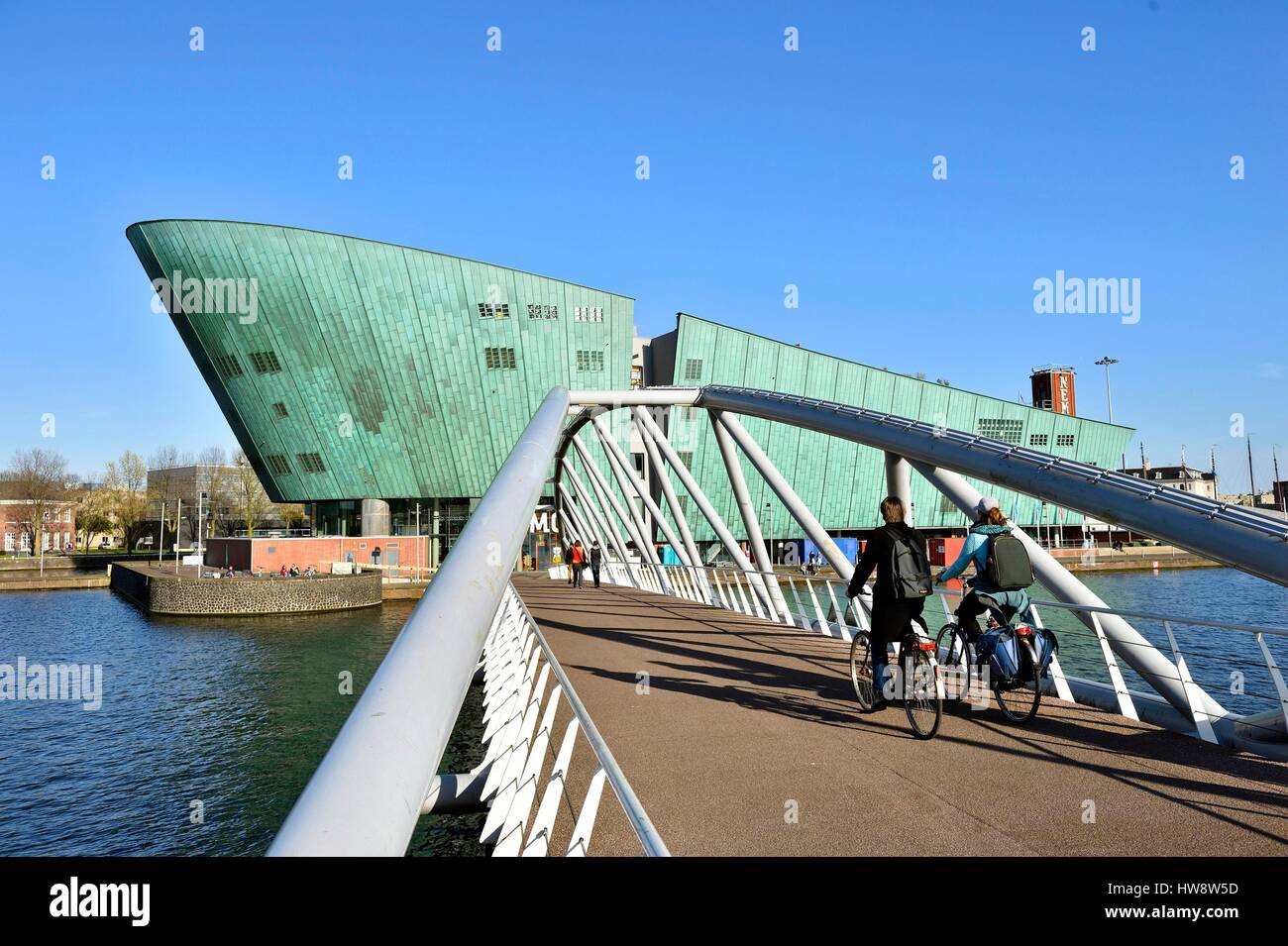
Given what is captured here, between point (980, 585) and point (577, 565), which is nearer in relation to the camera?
point (980, 585)

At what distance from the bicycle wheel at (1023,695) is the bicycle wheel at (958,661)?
0.27 m

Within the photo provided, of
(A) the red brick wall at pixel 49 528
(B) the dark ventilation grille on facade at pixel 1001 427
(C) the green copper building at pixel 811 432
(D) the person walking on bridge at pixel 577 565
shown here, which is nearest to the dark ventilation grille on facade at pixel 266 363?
Answer: (C) the green copper building at pixel 811 432

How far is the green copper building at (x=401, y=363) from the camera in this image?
146 ft

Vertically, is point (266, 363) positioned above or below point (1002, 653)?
above

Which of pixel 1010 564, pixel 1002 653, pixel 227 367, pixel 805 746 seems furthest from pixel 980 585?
pixel 227 367

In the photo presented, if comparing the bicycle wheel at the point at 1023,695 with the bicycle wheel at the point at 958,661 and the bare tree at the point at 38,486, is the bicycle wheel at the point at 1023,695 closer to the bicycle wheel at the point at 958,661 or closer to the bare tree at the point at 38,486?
the bicycle wheel at the point at 958,661

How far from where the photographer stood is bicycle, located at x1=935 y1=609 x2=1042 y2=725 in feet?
20.9

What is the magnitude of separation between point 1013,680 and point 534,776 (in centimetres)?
386

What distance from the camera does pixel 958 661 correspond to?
23.1 ft

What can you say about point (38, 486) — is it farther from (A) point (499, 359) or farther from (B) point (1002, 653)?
(B) point (1002, 653)

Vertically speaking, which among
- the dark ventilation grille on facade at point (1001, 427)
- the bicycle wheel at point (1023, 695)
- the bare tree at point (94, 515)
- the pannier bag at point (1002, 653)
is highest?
the dark ventilation grille on facade at point (1001, 427)
